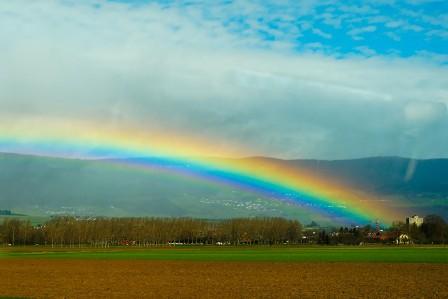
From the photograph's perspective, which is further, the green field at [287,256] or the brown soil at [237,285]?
the green field at [287,256]

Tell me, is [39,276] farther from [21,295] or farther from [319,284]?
[319,284]

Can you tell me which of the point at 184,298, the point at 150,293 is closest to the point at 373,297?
the point at 184,298

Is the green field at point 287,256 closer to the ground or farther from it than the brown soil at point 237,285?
farther from it

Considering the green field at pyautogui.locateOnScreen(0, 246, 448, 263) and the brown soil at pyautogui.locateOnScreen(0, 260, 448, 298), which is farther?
the green field at pyautogui.locateOnScreen(0, 246, 448, 263)

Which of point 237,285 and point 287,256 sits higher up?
point 287,256

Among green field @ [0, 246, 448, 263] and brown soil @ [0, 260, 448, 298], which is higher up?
green field @ [0, 246, 448, 263]

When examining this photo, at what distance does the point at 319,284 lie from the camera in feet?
140

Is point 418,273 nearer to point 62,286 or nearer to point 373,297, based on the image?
point 373,297

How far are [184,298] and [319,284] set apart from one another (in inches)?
489

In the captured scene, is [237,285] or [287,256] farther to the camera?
[287,256]

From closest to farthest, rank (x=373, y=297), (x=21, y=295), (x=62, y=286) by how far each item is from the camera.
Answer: (x=373, y=297) → (x=21, y=295) → (x=62, y=286)

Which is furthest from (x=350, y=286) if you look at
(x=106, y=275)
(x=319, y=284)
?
(x=106, y=275)

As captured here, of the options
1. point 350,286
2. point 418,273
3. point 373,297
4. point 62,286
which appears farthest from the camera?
point 418,273

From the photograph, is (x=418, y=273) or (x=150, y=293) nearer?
(x=150, y=293)
